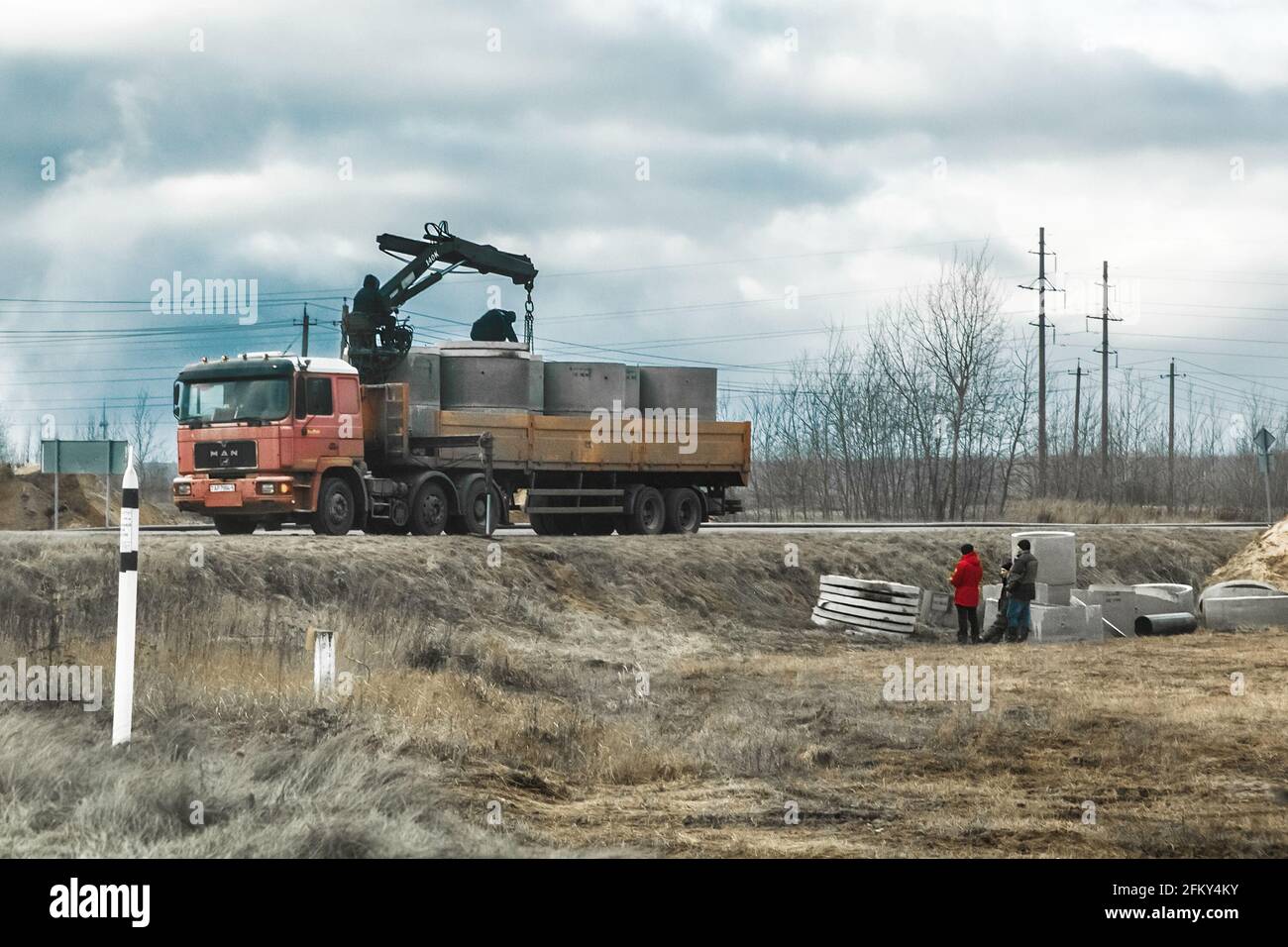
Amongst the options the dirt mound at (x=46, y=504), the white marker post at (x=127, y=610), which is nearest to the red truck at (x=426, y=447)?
the white marker post at (x=127, y=610)

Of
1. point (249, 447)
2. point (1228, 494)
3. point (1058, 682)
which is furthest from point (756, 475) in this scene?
point (1058, 682)

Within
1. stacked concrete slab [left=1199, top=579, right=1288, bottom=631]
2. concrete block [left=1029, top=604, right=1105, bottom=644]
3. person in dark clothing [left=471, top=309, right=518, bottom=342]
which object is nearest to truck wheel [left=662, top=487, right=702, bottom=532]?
person in dark clothing [left=471, top=309, right=518, bottom=342]

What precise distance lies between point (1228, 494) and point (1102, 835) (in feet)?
183

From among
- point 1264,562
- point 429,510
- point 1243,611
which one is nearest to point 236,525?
point 429,510

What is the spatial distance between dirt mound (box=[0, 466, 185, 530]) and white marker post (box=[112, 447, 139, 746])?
2872 centimetres

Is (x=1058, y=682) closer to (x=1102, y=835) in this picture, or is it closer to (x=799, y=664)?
(x=799, y=664)

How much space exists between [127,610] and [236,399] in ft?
45.0

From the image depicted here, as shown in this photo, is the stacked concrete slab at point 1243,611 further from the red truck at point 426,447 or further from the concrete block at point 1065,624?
the red truck at point 426,447

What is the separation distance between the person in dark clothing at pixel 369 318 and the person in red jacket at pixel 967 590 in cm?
1023

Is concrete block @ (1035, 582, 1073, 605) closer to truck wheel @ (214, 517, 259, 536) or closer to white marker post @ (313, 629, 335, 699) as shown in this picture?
truck wheel @ (214, 517, 259, 536)

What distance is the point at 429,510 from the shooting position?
2391 centimetres

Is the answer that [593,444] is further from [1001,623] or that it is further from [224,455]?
[1001,623]

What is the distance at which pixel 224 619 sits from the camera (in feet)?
51.1

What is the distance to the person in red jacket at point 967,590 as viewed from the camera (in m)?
21.5
